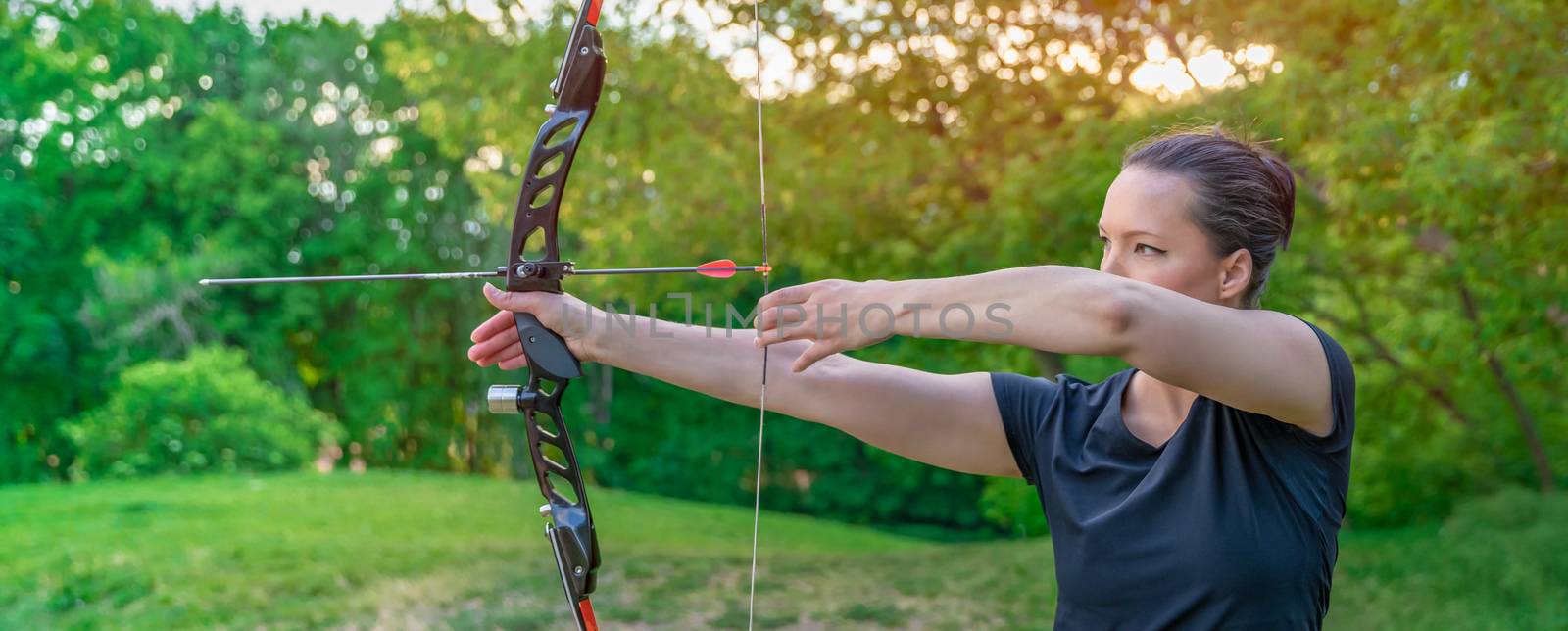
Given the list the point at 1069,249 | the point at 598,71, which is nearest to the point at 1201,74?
the point at 1069,249

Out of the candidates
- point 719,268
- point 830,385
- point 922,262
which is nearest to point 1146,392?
point 830,385

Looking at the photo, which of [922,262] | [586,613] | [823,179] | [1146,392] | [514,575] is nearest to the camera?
[1146,392]

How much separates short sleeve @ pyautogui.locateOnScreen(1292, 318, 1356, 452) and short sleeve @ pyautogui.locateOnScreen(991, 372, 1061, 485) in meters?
0.33

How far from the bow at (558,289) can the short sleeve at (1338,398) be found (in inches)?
25.4

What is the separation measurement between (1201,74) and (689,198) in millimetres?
3017

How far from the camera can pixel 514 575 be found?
255 inches

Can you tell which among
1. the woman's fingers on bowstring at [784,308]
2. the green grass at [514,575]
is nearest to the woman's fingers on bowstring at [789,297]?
the woman's fingers on bowstring at [784,308]

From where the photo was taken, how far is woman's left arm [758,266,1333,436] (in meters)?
1.04

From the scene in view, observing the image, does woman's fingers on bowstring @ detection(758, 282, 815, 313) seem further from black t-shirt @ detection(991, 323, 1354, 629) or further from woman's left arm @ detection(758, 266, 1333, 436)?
black t-shirt @ detection(991, 323, 1354, 629)

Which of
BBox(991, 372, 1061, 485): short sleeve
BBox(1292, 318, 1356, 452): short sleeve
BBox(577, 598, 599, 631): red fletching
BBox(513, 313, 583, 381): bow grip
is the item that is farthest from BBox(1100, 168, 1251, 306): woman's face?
BBox(577, 598, 599, 631): red fletching

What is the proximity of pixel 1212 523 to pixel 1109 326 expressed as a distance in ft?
1.06

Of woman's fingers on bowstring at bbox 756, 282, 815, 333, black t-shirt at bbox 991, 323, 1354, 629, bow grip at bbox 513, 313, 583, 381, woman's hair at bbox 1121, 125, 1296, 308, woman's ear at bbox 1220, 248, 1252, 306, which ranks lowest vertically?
black t-shirt at bbox 991, 323, 1354, 629

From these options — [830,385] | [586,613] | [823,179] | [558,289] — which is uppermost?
[823,179]

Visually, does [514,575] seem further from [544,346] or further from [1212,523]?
[1212,523]
